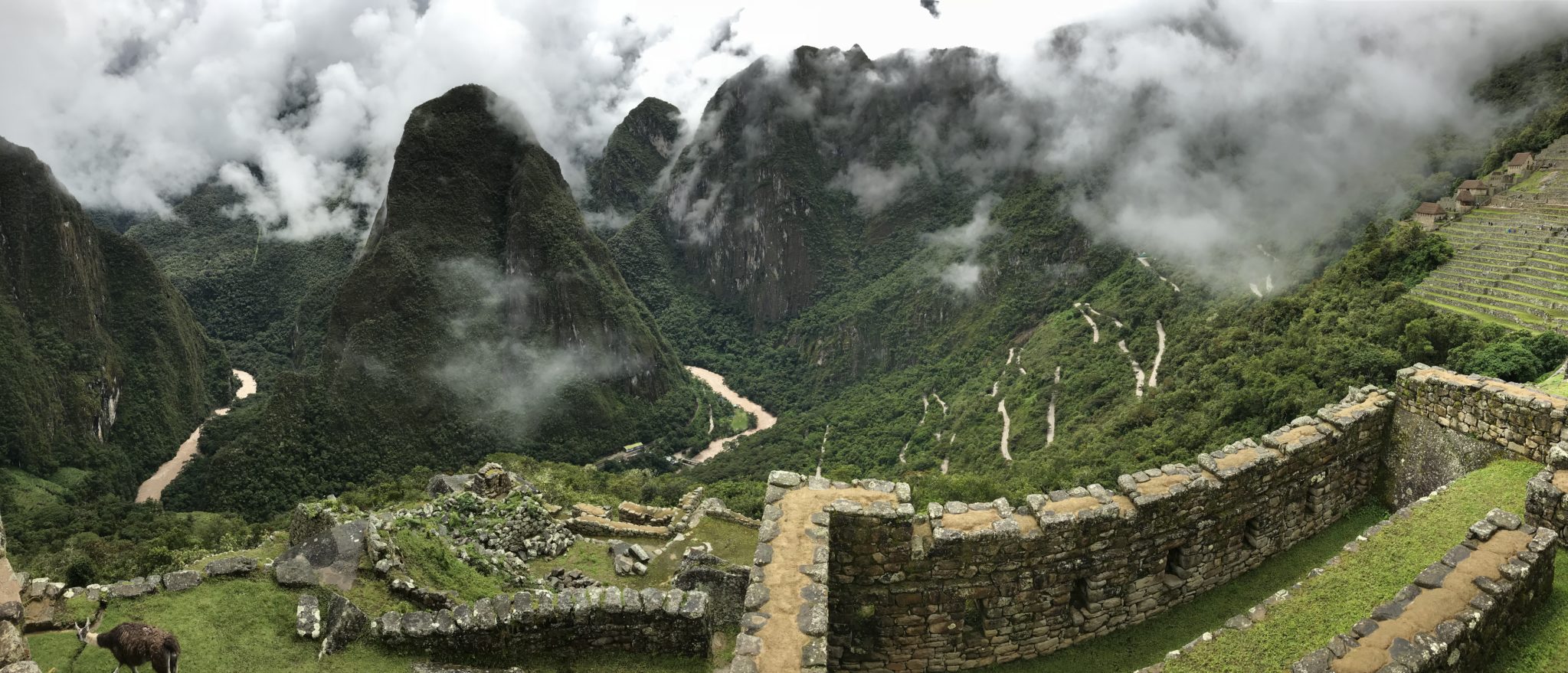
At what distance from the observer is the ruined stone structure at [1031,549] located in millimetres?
8055

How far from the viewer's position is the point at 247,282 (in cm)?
14525

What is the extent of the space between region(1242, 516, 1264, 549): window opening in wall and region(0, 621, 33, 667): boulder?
13.2 metres

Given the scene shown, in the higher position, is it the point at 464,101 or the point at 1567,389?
the point at 464,101

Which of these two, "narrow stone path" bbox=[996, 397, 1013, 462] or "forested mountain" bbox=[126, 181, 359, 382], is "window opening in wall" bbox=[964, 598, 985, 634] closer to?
"narrow stone path" bbox=[996, 397, 1013, 462]

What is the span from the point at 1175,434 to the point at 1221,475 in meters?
23.8

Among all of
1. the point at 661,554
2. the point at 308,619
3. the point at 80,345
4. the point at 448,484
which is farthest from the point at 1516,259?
the point at 80,345

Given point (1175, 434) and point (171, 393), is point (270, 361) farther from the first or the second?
point (1175, 434)

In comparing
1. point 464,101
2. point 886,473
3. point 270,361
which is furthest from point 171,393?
point 886,473

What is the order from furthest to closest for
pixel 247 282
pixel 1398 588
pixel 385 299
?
pixel 247 282
pixel 385 299
pixel 1398 588

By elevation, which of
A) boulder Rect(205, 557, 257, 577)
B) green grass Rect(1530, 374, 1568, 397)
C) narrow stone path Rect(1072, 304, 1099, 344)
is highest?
narrow stone path Rect(1072, 304, 1099, 344)

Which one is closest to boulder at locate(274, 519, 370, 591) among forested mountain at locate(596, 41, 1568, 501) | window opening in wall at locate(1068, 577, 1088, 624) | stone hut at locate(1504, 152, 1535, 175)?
window opening in wall at locate(1068, 577, 1088, 624)

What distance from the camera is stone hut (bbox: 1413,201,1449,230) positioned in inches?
1816

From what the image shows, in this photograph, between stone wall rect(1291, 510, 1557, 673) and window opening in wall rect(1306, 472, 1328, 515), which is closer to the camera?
stone wall rect(1291, 510, 1557, 673)

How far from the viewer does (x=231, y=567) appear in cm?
982
